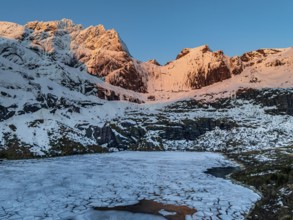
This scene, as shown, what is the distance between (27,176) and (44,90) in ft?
335

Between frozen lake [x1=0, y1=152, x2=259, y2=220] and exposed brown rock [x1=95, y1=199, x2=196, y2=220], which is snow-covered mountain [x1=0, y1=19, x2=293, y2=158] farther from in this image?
exposed brown rock [x1=95, y1=199, x2=196, y2=220]

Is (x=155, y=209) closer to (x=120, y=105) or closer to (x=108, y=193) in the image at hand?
(x=108, y=193)

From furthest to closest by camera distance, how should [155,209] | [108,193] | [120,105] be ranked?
[120,105]
[108,193]
[155,209]

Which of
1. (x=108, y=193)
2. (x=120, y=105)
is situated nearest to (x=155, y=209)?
(x=108, y=193)

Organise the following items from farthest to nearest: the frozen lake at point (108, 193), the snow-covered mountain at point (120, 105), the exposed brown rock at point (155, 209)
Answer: the snow-covered mountain at point (120, 105)
the frozen lake at point (108, 193)
the exposed brown rock at point (155, 209)

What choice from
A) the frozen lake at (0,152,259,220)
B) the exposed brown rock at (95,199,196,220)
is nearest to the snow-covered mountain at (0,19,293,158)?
the frozen lake at (0,152,259,220)

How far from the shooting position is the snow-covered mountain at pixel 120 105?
103181 mm

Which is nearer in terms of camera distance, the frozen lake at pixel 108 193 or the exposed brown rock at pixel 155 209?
the exposed brown rock at pixel 155 209

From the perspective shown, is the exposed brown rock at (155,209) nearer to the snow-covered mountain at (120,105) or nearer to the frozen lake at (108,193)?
the frozen lake at (108,193)

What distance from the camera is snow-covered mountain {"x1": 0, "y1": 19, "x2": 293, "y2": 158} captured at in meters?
103

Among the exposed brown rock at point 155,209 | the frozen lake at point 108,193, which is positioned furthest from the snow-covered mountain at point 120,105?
the exposed brown rock at point 155,209

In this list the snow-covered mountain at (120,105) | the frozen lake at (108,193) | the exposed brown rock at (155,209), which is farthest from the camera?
the snow-covered mountain at (120,105)

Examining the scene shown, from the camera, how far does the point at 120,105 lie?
517ft

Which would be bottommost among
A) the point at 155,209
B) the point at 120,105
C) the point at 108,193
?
the point at 155,209
